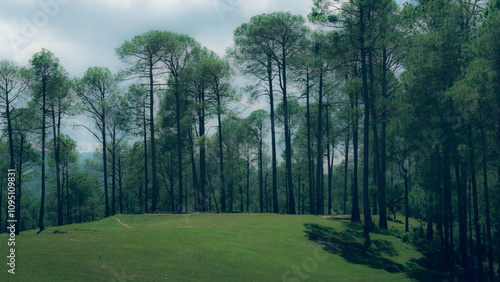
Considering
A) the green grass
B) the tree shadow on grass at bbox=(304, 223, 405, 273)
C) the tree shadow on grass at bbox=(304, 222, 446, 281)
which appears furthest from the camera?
the tree shadow on grass at bbox=(304, 223, 405, 273)

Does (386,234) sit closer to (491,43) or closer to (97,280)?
(491,43)

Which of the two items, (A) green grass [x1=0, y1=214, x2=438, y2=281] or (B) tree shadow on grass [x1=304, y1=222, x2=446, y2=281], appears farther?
(B) tree shadow on grass [x1=304, y1=222, x2=446, y2=281]

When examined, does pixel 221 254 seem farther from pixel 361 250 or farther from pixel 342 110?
pixel 342 110

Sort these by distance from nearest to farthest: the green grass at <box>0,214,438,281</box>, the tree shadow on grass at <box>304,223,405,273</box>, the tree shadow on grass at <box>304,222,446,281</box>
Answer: the green grass at <box>0,214,438,281</box> < the tree shadow on grass at <box>304,222,446,281</box> < the tree shadow on grass at <box>304,223,405,273</box>

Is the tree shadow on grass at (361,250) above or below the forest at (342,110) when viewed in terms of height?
below

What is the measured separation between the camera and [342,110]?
1284 inches

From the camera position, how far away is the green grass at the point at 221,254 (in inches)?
597

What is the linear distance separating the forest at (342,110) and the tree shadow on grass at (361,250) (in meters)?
1.10

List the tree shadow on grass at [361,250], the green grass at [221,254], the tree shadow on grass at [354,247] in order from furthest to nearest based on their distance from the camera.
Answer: the tree shadow on grass at [354,247] → the tree shadow on grass at [361,250] → the green grass at [221,254]

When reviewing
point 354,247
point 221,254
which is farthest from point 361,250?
point 221,254

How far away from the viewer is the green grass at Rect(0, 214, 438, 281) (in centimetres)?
1516

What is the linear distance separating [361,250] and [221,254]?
10.7 metres

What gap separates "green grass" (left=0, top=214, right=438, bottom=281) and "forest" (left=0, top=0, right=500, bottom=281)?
9.69ft

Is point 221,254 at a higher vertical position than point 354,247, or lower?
higher
